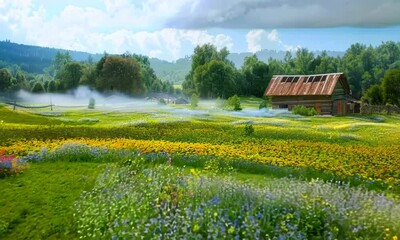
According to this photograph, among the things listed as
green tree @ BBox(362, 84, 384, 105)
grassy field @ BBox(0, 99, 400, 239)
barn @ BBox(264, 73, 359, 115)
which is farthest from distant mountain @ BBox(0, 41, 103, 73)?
green tree @ BBox(362, 84, 384, 105)

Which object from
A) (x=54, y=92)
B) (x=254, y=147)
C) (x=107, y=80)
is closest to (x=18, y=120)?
(x=54, y=92)

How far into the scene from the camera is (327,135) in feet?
50.7

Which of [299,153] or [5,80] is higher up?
[5,80]

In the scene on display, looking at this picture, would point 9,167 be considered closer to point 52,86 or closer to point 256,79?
point 52,86

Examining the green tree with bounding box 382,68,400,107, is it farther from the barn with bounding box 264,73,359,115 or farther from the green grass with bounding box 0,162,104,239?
the green grass with bounding box 0,162,104,239

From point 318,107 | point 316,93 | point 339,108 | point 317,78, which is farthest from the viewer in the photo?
point 317,78

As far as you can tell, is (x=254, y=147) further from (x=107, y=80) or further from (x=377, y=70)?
(x=377, y=70)

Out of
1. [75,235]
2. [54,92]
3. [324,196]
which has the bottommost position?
[75,235]

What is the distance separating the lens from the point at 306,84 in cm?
2423

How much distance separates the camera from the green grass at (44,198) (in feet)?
24.3

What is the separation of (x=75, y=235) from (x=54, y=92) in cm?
1158

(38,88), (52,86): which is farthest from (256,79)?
(38,88)

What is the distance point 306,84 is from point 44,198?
1878cm

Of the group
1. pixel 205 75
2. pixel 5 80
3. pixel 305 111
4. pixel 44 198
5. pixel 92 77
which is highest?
pixel 205 75
